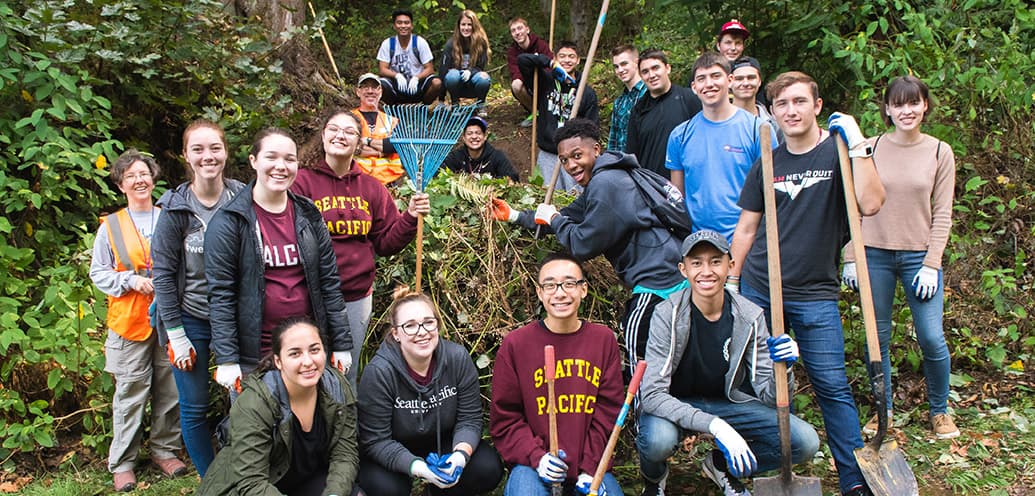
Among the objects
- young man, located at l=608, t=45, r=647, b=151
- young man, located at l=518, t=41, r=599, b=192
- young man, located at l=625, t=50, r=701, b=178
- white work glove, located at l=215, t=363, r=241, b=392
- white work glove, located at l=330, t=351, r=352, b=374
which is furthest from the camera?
young man, located at l=518, t=41, r=599, b=192

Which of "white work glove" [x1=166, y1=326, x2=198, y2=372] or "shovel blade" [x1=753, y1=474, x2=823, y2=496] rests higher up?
"white work glove" [x1=166, y1=326, x2=198, y2=372]

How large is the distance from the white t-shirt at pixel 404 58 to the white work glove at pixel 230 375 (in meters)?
4.84

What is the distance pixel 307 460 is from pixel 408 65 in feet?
16.9

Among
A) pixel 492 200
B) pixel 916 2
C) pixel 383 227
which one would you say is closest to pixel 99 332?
pixel 383 227

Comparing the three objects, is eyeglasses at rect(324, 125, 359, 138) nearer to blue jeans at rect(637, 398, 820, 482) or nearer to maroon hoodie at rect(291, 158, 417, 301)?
maroon hoodie at rect(291, 158, 417, 301)

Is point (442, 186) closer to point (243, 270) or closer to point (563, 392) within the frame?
point (243, 270)

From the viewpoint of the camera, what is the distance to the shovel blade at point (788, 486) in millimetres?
3381

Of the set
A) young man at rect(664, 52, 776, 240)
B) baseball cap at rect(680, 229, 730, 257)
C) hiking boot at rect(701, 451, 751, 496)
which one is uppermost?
young man at rect(664, 52, 776, 240)

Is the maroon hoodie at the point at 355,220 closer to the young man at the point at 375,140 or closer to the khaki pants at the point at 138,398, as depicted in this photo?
the khaki pants at the point at 138,398

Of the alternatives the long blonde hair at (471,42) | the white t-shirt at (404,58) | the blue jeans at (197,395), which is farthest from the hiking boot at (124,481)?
the long blonde hair at (471,42)

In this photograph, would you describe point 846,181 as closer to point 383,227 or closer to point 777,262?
point 777,262

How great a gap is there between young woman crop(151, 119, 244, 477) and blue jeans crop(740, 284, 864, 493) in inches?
100

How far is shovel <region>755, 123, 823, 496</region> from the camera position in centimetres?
338

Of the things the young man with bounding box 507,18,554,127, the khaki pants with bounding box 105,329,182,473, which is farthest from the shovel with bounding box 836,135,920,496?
the young man with bounding box 507,18,554,127
